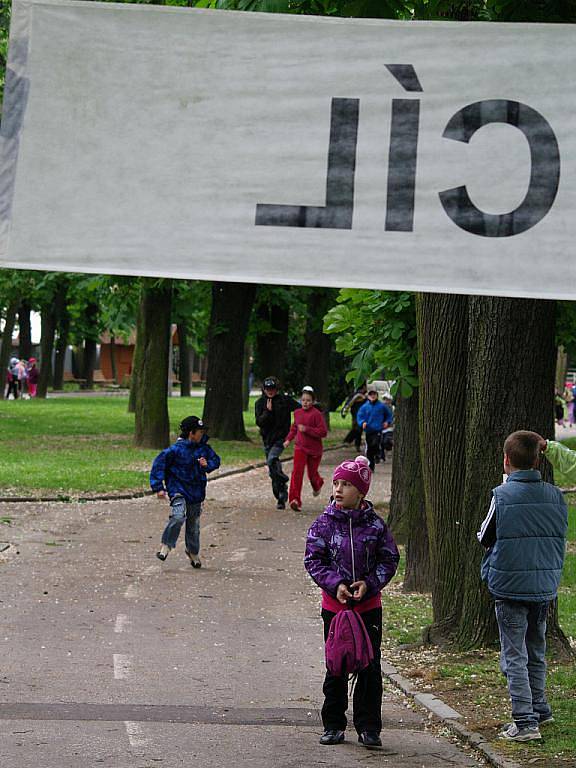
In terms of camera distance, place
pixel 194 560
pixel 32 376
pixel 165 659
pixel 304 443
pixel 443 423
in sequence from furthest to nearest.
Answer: pixel 32 376
pixel 304 443
pixel 194 560
pixel 443 423
pixel 165 659

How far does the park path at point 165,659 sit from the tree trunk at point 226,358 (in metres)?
16.4

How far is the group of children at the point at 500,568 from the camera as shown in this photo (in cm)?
732

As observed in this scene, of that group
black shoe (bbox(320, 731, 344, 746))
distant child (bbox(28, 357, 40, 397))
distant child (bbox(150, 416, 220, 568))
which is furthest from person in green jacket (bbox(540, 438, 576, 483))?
distant child (bbox(28, 357, 40, 397))

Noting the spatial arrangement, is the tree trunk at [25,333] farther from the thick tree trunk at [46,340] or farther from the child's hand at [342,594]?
the child's hand at [342,594]

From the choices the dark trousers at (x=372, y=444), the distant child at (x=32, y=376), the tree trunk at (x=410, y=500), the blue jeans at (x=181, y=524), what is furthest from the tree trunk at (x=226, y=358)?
the distant child at (x=32, y=376)

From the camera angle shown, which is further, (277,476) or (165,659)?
(277,476)

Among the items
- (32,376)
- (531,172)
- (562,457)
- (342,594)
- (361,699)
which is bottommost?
(32,376)

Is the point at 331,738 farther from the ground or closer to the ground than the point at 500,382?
closer to the ground

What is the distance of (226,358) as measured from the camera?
33.2m

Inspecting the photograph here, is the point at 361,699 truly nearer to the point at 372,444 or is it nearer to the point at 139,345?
the point at 372,444

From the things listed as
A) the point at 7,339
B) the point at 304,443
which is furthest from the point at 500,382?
the point at 7,339

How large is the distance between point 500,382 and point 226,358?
79.3 feet

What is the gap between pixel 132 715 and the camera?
7875 millimetres

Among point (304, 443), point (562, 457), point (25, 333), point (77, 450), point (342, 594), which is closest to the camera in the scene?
point (342, 594)
